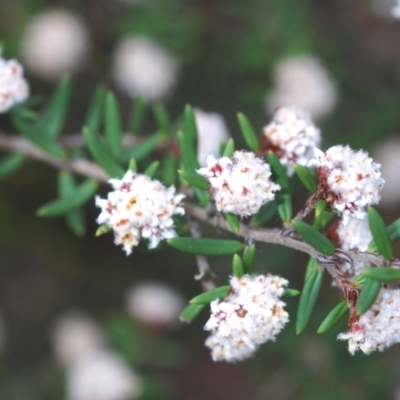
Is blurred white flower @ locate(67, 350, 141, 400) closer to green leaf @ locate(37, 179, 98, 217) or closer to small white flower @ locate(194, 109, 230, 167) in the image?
green leaf @ locate(37, 179, 98, 217)

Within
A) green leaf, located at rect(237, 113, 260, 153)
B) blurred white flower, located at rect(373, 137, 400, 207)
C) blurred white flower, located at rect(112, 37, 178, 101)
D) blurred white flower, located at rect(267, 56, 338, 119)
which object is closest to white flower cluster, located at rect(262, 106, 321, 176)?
green leaf, located at rect(237, 113, 260, 153)

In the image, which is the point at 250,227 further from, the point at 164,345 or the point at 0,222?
the point at 0,222

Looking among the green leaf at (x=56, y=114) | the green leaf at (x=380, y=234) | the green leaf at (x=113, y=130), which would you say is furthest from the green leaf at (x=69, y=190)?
the green leaf at (x=380, y=234)

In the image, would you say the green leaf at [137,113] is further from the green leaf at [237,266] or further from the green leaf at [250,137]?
the green leaf at [237,266]

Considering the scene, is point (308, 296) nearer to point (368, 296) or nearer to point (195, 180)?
point (368, 296)

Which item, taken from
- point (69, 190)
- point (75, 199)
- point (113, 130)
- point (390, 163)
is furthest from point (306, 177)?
point (390, 163)

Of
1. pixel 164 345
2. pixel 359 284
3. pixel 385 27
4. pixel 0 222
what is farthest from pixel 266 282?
pixel 385 27
